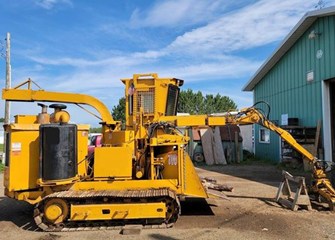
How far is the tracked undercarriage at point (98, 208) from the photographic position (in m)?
7.21

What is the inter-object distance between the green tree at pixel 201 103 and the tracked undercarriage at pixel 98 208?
168 feet

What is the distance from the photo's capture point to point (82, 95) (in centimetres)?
845

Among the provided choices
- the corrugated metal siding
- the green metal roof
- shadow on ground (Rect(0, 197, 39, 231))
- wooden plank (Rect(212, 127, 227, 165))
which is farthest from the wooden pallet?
wooden plank (Rect(212, 127, 227, 165))

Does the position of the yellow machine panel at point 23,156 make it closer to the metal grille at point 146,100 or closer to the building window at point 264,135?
the metal grille at point 146,100

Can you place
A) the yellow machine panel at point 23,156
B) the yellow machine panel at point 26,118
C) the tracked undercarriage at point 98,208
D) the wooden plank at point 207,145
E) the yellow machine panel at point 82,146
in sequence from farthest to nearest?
the wooden plank at point 207,145 → the yellow machine panel at point 26,118 → the yellow machine panel at point 82,146 → the yellow machine panel at point 23,156 → the tracked undercarriage at point 98,208

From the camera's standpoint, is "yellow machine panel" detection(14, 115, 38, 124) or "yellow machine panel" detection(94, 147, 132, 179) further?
"yellow machine panel" detection(14, 115, 38, 124)

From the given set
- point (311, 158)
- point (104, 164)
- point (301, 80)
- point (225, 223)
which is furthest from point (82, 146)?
point (301, 80)

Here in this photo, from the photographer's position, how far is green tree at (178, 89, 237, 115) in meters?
61.5

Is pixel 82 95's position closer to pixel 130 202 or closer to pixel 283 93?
pixel 130 202

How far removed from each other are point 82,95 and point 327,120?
1003 centimetres

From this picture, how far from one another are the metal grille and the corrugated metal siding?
26.7 ft

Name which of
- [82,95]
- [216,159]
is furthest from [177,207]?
[216,159]

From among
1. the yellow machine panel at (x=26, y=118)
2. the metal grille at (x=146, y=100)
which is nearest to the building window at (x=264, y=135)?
the metal grille at (x=146, y=100)

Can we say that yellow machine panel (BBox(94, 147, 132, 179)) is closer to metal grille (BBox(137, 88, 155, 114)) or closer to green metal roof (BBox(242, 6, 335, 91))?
metal grille (BBox(137, 88, 155, 114))
